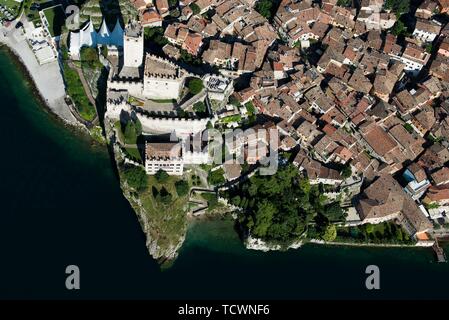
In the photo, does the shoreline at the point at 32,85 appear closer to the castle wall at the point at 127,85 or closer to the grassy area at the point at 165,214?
the castle wall at the point at 127,85

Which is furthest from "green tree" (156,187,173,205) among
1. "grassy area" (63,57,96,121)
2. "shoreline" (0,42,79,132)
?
"shoreline" (0,42,79,132)

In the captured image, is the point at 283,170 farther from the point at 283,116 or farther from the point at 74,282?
the point at 74,282

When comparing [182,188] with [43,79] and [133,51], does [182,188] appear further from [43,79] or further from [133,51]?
[43,79]

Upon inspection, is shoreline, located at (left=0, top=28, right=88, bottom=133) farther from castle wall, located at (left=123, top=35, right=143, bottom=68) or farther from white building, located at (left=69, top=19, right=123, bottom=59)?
castle wall, located at (left=123, top=35, right=143, bottom=68)

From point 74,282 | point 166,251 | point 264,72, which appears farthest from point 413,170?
point 74,282

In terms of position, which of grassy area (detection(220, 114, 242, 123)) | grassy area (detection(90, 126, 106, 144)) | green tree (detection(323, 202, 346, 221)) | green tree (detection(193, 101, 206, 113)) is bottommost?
green tree (detection(323, 202, 346, 221))

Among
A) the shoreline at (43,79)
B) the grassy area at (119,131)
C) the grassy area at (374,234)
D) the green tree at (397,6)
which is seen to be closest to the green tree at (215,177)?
the grassy area at (119,131)

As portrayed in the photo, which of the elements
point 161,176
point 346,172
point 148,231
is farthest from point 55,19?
point 346,172
